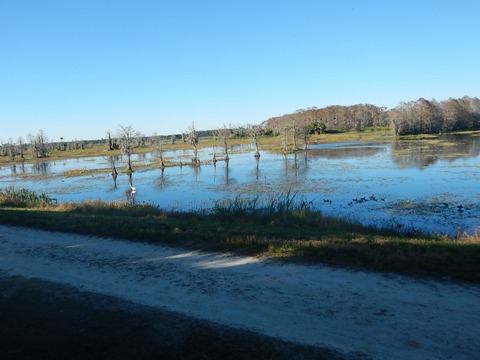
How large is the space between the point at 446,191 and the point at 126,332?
2612 cm

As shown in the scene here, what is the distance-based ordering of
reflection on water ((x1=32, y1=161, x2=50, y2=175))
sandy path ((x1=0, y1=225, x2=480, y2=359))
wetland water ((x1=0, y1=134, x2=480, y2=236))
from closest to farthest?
sandy path ((x1=0, y1=225, x2=480, y2=359)) < wetland water ((x1=0, y1=134, x2=480, y2=236)) < reflection on water ((x1=32, y1=161, x2=50, y2=175))

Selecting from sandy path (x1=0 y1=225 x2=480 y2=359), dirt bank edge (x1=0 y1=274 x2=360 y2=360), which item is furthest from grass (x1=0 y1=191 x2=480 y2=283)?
dirt bank edge (x1=0 y1=274 x2=360 y2=360)

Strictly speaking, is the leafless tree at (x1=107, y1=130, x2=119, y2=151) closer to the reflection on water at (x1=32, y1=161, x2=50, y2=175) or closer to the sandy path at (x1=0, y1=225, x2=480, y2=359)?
the reflection on water at (x1=32, y1=161, x2=50, y2=175)

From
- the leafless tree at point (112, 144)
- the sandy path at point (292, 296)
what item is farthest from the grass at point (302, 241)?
the leafless tree at point (112, 144)

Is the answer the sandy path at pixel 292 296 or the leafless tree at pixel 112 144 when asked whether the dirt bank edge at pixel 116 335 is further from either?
the leafless tree at pixel 112 144

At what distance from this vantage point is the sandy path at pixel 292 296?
549 cm

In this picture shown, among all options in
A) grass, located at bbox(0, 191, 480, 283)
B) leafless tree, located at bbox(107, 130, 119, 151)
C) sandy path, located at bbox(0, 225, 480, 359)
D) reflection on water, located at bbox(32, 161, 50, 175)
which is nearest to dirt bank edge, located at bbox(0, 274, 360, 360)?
sandy path, located at bbox(0, 225, 480, 359)

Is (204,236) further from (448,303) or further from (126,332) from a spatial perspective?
(448,303)

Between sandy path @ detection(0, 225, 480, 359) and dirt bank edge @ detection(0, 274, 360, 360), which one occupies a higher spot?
sandy path @ detection(0, 225, 480, 359)

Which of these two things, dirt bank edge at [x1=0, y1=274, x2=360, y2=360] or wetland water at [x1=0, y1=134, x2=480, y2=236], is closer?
dirt bank edge at [x1=0, y1=274, x2=360, y2=360]

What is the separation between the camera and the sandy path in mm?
5488

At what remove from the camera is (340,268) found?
8.48 meters

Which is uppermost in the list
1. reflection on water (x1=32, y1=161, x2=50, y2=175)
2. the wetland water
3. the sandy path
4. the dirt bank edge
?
reflection on water (x1=32, y1=161, x2=50, y2=175)

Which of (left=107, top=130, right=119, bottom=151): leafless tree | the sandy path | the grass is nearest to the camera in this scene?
the sandy path
